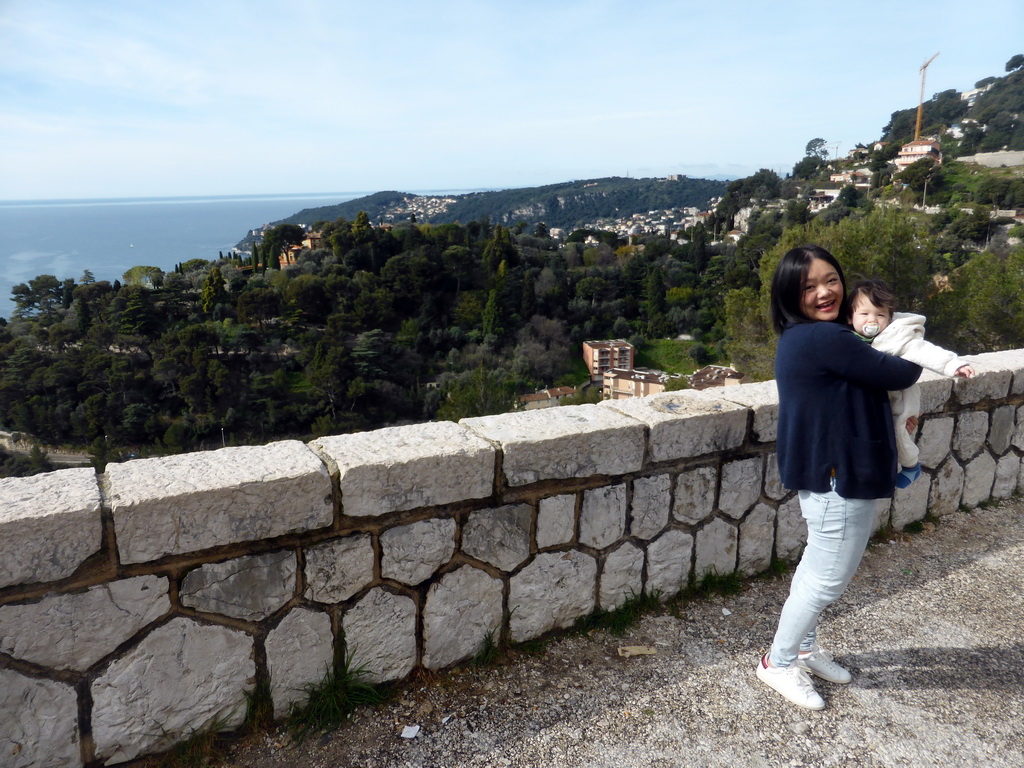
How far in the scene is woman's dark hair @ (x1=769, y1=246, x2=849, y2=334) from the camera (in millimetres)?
1638

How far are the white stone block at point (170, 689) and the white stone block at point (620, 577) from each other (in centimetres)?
112

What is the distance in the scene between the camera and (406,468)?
1.72 meters

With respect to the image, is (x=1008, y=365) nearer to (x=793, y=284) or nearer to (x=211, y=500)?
(x=793, y=284)

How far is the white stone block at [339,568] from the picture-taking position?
168cm

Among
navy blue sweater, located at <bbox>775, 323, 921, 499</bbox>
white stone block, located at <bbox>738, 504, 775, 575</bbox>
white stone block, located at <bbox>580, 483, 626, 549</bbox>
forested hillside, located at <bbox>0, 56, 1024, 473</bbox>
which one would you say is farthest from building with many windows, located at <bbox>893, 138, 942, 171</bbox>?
navy blue sweater, located at <bbox>775, 323, 921, 499</bbox>

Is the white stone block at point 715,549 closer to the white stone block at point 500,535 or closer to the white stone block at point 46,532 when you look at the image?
the white stone block at point 500,535

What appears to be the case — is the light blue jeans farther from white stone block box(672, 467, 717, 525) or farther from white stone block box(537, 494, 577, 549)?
white stone block box(537, 494, 577, 549)

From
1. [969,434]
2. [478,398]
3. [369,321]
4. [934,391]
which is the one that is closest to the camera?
[934,391]

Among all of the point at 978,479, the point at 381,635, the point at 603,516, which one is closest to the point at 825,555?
the point at 603,516

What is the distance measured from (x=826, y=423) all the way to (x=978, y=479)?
85.6 inches

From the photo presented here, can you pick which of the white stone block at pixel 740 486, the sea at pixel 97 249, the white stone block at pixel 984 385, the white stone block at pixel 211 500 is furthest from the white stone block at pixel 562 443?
the sea at pixel 97 249

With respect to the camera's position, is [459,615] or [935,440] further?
[935,440]

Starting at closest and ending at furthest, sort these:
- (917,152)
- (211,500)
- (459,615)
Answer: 1. (211,500)
2. (459,615)
3. (917,152)

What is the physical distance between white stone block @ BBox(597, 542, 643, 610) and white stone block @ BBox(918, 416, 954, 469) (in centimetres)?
156
